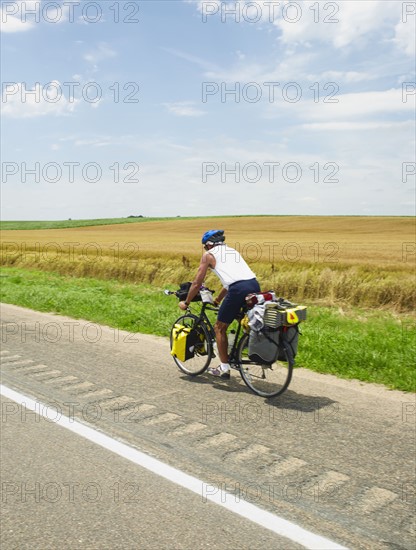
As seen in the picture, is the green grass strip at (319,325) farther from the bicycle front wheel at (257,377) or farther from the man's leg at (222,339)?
the man's leg at (222,339)

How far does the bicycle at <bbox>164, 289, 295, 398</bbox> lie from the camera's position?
21.2 ft

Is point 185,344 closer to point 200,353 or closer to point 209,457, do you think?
point 200,353

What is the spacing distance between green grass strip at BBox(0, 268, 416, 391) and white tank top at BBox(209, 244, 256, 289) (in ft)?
7.30

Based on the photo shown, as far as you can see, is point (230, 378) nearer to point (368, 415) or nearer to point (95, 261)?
point (368, 415)

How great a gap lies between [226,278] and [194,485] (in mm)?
3026

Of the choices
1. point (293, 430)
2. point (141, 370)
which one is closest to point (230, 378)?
point (141, 370)

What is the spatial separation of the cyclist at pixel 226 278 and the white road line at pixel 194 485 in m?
2.22

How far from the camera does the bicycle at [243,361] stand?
6.47 meters

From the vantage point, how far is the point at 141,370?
26.0 ft

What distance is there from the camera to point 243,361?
6969mm

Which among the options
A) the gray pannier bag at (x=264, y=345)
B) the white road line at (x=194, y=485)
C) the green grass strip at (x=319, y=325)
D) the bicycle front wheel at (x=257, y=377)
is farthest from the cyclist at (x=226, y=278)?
the white road line at (x=194, y=485)

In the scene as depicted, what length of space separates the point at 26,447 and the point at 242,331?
10.6 ft

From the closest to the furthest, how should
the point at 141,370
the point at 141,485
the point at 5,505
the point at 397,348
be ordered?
the point at 5,505
the point at 141,485
the point at 141,370
the point at 397,348

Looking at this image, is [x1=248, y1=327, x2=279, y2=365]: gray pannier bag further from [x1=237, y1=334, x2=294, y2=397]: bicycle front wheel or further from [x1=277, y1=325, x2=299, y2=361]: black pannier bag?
[x1=237, y1=334, x2=294, y2=397]: bicycle front wheel
